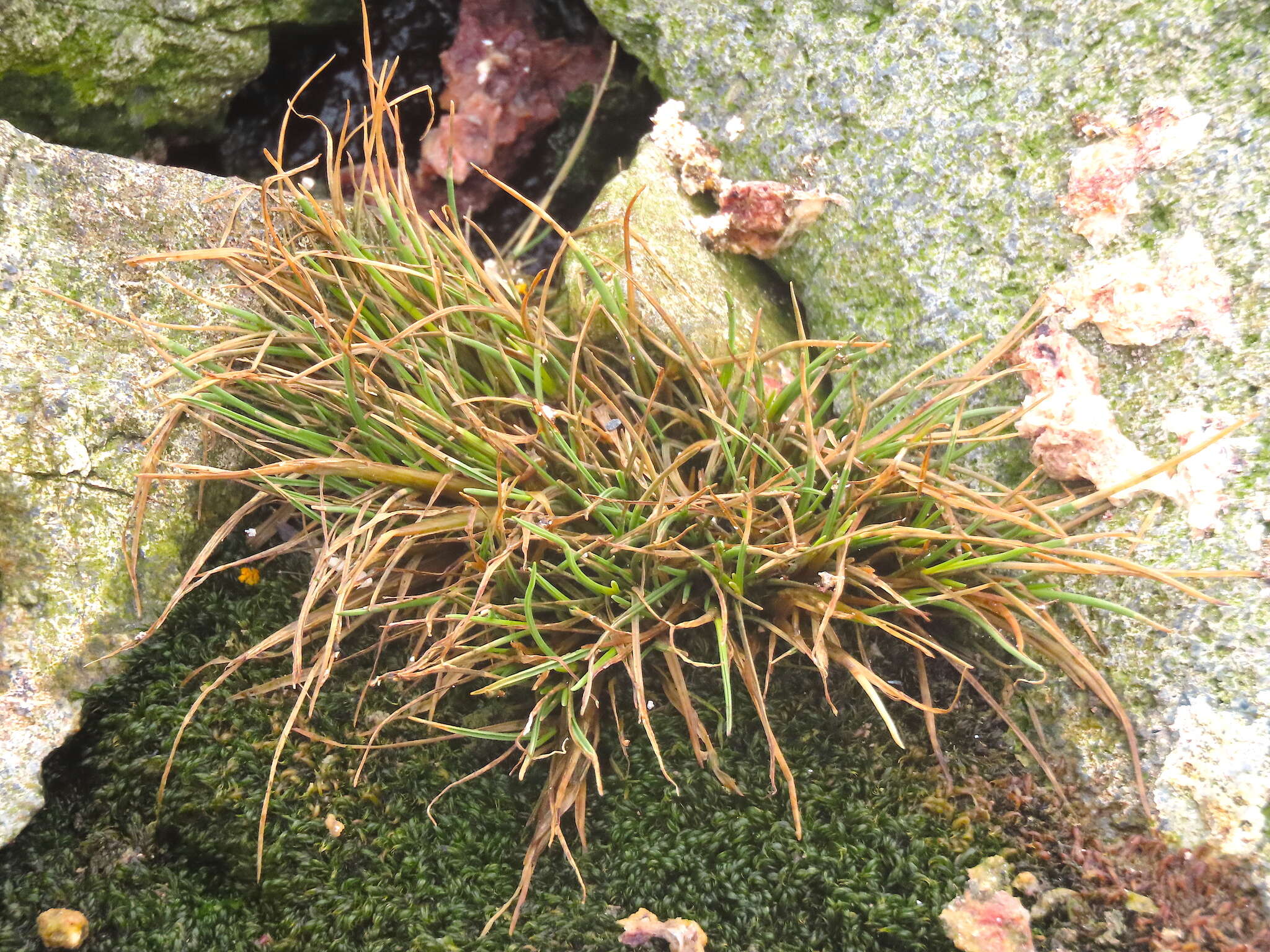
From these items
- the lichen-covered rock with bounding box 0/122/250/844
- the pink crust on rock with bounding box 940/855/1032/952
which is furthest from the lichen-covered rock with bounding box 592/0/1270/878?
the lichen-covered rock with bounding box 0/122/250/844

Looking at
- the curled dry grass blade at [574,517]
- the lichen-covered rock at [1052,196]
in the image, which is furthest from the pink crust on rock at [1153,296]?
the curled dry grass blade at [574,517]

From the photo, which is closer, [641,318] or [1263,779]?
[1263,779]

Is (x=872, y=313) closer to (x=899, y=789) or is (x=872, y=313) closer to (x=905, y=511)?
(x=905, y=511)

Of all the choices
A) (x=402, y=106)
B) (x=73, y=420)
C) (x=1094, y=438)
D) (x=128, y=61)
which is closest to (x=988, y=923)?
(x=1094, y=438)

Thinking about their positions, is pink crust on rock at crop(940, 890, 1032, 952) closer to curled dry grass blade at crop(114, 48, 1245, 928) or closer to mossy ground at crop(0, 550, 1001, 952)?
mossy ground at crop(0, 550, 1001, 952)

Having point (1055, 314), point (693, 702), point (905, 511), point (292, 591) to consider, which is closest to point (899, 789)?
point (693, 702)

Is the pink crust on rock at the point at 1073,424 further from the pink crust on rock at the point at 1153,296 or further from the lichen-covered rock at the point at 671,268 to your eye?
the lichen-covered rock at the point at 671,268

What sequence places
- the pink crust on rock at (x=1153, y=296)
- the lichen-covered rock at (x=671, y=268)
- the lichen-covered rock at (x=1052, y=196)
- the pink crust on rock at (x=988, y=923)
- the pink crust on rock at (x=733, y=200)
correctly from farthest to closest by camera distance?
1. the pink crust on rock at (x=733, y=200)
2. the lichen-covered rock at (x=671, y=268)
3. the pink crust on rock at (x=1153, y=296)
4. the lichen-covered rock at (x=1052, y=196)
5. the pink crust on rock at (x=988, y=923)

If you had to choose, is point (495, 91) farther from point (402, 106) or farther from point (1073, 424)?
point (1073, 424)
